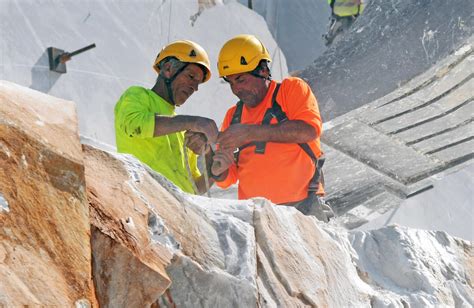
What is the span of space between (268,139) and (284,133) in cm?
7

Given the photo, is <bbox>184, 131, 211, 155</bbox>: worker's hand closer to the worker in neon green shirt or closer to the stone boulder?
the worker in neon green shirt

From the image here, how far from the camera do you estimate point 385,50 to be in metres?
6.90

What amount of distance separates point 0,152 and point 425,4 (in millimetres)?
5642

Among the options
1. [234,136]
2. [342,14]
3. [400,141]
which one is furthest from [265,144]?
[342,14]

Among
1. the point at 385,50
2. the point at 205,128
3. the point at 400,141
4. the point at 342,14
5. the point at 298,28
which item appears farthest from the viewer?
the point at 298,28

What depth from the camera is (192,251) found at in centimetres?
202

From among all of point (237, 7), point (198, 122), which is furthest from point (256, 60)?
point (237, 7)

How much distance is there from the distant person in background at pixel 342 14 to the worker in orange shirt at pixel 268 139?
6.34m

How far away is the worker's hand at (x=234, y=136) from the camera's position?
3549 mm

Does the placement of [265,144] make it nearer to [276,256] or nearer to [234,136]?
[234,136]

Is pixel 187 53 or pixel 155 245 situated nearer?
pixel 155 245

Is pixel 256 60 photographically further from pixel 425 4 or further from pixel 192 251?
pixel 425 4

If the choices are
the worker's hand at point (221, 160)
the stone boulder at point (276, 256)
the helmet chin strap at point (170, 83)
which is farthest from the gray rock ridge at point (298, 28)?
the stone boulder at point (276, 256)

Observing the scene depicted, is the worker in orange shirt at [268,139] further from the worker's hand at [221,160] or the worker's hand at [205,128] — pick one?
the worker's hand at [205,128]
